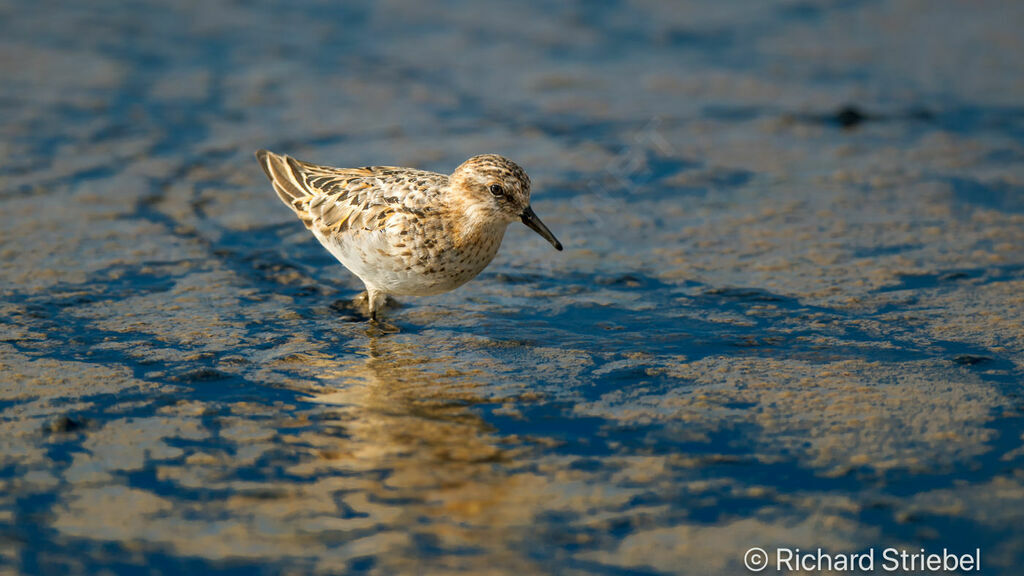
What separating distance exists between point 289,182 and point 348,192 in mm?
776

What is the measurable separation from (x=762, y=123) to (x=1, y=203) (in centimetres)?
692

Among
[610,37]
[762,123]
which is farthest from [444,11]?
[762,123]

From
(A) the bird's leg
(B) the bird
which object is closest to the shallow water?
(A) the bird's leg

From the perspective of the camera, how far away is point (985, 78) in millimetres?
11922

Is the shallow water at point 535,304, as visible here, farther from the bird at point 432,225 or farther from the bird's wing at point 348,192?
the bird's wing at point 348,192

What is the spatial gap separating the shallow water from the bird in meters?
0.44

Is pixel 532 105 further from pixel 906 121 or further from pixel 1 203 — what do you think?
pixel 1 203

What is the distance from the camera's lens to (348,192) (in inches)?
300

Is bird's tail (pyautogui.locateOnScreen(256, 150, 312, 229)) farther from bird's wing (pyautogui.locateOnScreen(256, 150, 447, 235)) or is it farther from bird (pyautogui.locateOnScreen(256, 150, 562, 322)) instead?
bird (pyautogui.locateOnScreen(256, 150, 562, 322))

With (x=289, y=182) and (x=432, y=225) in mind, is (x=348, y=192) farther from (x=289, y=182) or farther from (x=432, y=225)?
(x=432, y=225)

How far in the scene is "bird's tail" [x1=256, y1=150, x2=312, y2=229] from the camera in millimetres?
7902

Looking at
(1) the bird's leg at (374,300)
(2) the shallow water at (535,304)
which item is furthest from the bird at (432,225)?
(2) the shallow water at (535,304)

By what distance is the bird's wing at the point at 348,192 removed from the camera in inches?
283

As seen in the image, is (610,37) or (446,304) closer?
(446,304)
